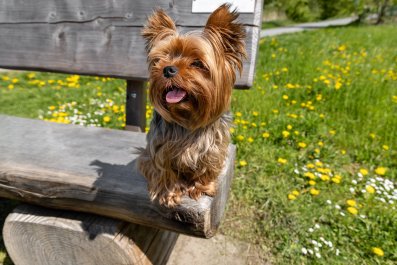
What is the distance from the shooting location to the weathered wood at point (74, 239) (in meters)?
1.98

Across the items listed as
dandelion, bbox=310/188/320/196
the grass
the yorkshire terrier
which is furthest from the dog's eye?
dandelion, bbox=310/188/320/196

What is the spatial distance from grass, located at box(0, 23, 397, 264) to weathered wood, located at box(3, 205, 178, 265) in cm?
104

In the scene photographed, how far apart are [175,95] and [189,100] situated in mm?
69

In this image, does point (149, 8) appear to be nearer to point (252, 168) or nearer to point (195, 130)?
point (195, 130)

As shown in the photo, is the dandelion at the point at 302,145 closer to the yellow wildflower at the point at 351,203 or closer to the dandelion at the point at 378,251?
the yellow wildflower at the point at 351,203

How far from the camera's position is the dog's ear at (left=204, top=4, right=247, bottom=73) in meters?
1.34

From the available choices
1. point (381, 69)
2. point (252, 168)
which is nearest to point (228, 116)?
point (252, 168)

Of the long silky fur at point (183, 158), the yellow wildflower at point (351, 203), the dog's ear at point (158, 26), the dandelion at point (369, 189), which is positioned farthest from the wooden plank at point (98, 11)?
the dandelion at point (369, 189)

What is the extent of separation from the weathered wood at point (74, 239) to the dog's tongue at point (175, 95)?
98 centimetres

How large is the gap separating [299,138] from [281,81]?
1646 millimetres

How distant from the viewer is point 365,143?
3.70 meters

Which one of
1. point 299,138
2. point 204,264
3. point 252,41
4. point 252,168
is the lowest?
point 204,264

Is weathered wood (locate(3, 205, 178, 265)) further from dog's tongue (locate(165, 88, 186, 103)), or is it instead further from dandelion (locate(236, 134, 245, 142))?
dandelion (locate(236, 134, 245, 142))

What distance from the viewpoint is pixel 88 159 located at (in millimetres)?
2146
